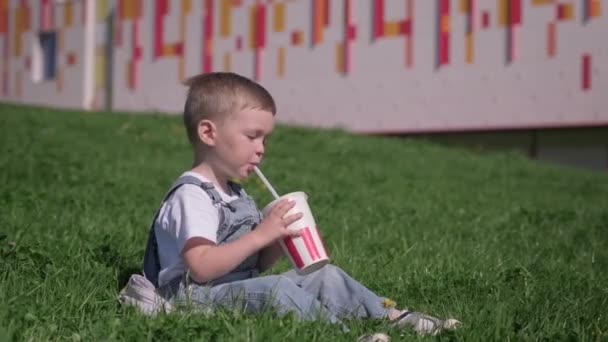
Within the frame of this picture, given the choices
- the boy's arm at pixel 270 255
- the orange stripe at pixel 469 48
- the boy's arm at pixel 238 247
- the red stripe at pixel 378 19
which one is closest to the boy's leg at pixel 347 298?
the boy's arm at pixel 270 255

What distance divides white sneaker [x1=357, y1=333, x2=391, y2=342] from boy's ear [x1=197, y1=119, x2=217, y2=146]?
102 centimetres

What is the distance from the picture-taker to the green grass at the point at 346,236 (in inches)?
126

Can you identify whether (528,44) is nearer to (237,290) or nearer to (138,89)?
(138,89)

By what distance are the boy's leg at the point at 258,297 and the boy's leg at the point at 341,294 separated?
17cm

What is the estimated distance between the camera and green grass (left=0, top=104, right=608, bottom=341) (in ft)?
10.5

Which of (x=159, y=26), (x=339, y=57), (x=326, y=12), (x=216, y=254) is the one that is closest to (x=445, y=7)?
(x=339, y=57)

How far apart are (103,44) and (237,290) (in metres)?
24.1

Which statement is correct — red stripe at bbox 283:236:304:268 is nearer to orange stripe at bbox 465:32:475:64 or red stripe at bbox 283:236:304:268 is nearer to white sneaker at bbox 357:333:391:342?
white sneaker at bbox 357:333:391:342

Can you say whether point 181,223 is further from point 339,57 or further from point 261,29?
point 261,29

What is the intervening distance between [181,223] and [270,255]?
21.0 inches

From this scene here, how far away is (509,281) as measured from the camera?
4.44 meters

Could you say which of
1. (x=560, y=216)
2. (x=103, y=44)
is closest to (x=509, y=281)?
(x=560, y=216)

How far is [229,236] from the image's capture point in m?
3.55

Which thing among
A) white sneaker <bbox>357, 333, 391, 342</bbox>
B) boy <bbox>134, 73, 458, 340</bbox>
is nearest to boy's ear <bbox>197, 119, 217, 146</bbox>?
boy <bbox>134, 73, 458, 340</bbox>
